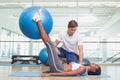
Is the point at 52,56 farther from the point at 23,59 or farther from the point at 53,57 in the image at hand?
the point at 23,59

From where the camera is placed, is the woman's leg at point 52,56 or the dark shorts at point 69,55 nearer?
the woman's leg at point 52,56

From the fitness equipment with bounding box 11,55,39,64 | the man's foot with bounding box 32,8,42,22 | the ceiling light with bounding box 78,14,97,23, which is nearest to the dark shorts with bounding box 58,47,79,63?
the man's foot with bounding box 32,8,42,22

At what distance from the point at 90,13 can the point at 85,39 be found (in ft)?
2.96

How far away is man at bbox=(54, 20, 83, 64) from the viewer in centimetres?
405

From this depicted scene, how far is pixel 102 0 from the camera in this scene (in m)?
7.59

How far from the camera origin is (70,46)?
416cm

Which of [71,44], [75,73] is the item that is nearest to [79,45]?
[71,44]

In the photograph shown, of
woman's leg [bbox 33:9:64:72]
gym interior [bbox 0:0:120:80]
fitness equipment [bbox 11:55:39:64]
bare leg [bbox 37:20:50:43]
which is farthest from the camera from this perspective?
gym interior [bbox 0:0:120:80]

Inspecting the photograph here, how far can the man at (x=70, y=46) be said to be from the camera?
4.05 meters

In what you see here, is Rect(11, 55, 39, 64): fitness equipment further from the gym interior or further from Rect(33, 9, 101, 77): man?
Rect(33, 9, 101, 77): man

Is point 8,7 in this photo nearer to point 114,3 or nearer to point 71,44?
point 114,3

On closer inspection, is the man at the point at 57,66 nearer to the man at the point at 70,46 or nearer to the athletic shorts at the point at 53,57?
the athletic shorts at the point at 53,57

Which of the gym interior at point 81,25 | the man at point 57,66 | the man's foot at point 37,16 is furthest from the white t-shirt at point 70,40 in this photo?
the gym interior at point 81,25

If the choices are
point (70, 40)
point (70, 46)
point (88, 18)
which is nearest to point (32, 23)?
point (70, 40)
